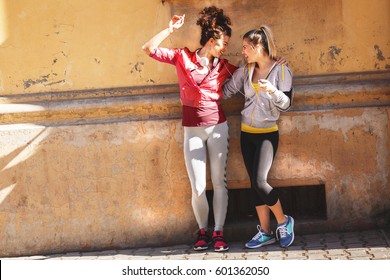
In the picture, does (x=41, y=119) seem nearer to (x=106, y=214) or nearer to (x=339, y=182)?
(x=106, y=214)

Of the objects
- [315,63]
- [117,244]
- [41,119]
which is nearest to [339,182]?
[315,63]

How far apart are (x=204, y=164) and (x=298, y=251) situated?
112 centimetres

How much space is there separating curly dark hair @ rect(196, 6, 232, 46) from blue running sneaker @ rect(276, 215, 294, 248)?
174 cm

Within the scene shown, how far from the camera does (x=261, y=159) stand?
639cm

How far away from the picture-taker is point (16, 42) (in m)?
6.90

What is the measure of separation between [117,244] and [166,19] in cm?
214

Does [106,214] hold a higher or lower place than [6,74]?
lower

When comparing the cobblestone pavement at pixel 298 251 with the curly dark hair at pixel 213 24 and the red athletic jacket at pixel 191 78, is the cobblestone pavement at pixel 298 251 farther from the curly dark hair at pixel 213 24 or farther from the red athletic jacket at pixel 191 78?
the curly dark hair at pixel 213 24

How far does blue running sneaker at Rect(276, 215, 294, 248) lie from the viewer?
6.43m

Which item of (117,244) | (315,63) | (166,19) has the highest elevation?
(166,19)

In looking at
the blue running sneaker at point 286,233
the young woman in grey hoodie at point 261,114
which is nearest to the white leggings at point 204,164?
the young woman in grey hoodie at point 261,114

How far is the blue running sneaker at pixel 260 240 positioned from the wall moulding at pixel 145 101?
1136 millimetres

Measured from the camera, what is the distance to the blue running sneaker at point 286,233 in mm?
6430

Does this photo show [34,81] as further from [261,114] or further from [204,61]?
[261,114]
